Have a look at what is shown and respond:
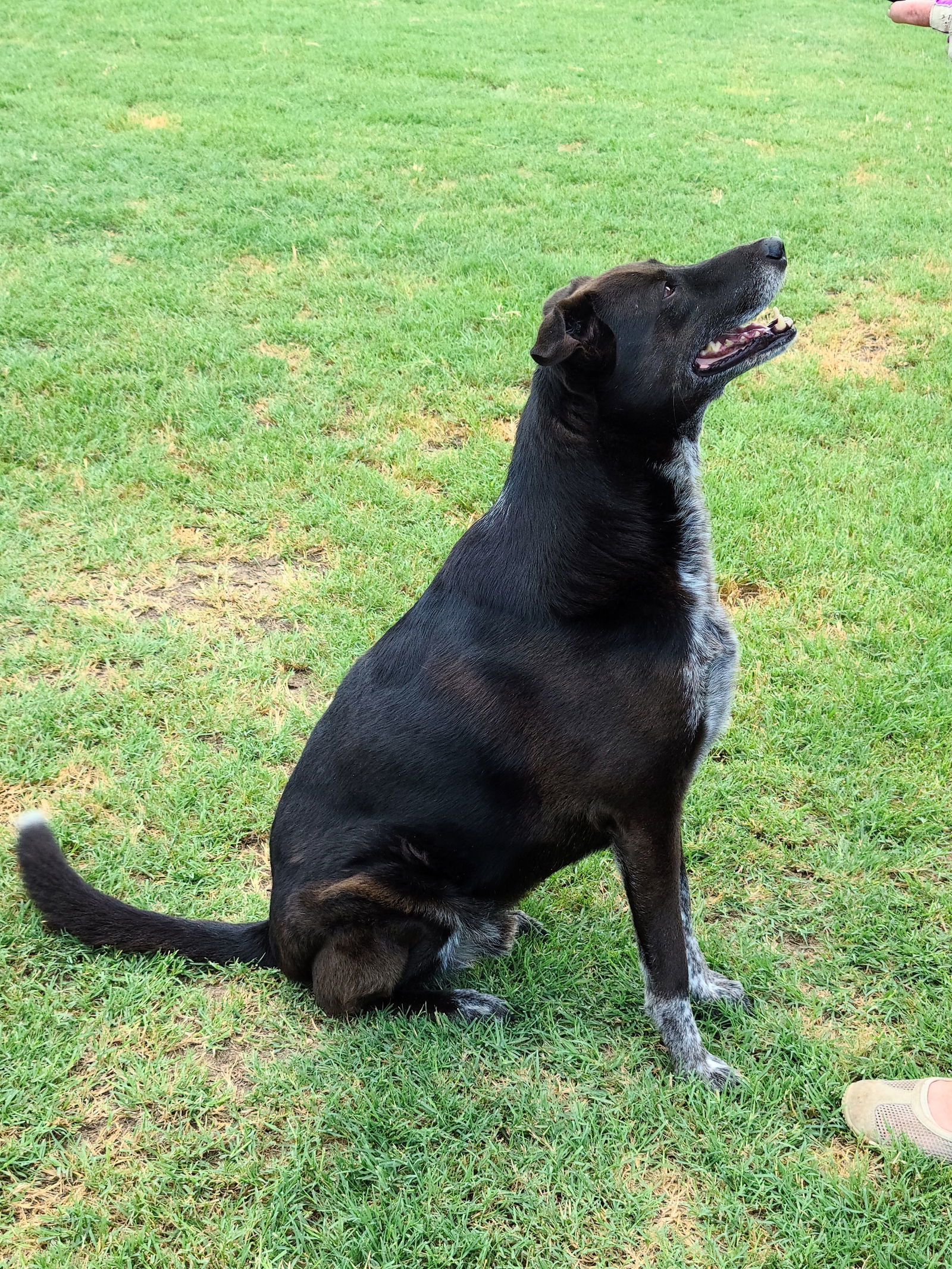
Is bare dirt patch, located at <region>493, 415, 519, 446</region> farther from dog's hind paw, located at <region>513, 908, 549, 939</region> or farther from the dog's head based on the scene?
dog's hind paw, located at <region>513, 908, 549, 939</region>

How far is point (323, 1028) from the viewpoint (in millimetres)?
2494

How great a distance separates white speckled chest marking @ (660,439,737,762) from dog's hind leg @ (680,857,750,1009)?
47cm

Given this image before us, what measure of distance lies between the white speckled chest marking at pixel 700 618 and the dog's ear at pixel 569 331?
34 cm

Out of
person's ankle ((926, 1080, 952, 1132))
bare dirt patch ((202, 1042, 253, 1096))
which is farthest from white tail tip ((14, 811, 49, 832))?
person's ankle ((926, 1080, 952, 1132))

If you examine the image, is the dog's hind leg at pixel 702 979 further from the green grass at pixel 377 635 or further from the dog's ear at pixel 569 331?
the dog's ear at pixel 569 331

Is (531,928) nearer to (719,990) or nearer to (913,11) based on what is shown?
(719,990)

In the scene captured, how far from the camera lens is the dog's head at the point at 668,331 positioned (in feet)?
7.27

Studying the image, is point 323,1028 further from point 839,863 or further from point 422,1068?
point 839,863

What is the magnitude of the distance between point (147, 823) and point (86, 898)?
0.56 meters

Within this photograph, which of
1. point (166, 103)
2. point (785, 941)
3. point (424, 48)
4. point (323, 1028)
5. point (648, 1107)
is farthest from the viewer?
point (424, 48)

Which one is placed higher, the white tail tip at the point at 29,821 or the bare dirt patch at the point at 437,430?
the bare dirt patch at the point at 437,430

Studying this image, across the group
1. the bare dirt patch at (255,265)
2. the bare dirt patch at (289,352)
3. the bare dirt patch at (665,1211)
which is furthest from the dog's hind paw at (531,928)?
the bare dirt patch at (255,265)

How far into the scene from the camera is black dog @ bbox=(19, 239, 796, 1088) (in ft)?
7.28

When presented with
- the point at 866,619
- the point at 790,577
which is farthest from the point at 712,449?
the point at 866,619
